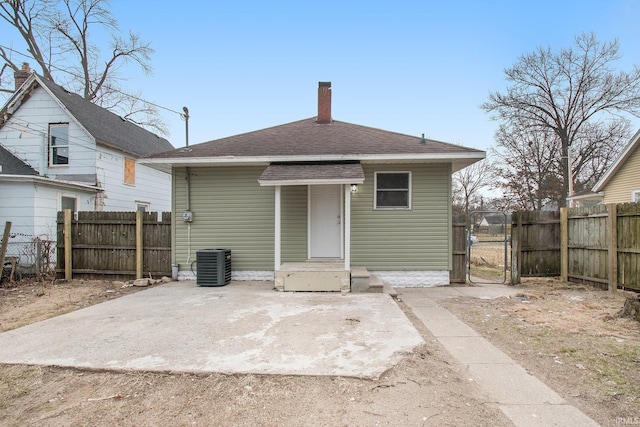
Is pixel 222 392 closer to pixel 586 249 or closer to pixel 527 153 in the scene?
pixel 586 249

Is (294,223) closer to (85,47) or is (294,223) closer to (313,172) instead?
(313,172)

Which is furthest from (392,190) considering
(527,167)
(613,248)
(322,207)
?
(527,167)

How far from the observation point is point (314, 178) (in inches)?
265

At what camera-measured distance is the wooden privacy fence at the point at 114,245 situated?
26.9 feet

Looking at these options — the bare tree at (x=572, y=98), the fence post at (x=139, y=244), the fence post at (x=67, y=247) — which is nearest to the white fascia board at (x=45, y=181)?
the fence post at (x=67, y=247)

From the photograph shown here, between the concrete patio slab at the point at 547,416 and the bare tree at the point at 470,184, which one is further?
the bare tree at the point at 470,184

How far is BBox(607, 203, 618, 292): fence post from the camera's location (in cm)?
663

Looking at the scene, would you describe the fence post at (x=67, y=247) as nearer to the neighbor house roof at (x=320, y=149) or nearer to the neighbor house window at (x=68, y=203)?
the neighbor house window at (x=68, y=203)

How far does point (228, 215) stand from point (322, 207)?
236cm

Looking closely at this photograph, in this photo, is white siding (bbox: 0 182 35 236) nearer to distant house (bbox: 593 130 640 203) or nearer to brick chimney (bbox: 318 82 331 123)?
brick chimney (bbox: 318 82 331 123)

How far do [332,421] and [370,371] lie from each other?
30.6 inches

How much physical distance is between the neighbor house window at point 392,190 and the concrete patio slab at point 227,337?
2.52m

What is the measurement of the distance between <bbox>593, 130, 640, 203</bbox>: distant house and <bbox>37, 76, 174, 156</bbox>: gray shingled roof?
18.7 m

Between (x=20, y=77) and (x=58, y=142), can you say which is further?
(x=20, y=77)
